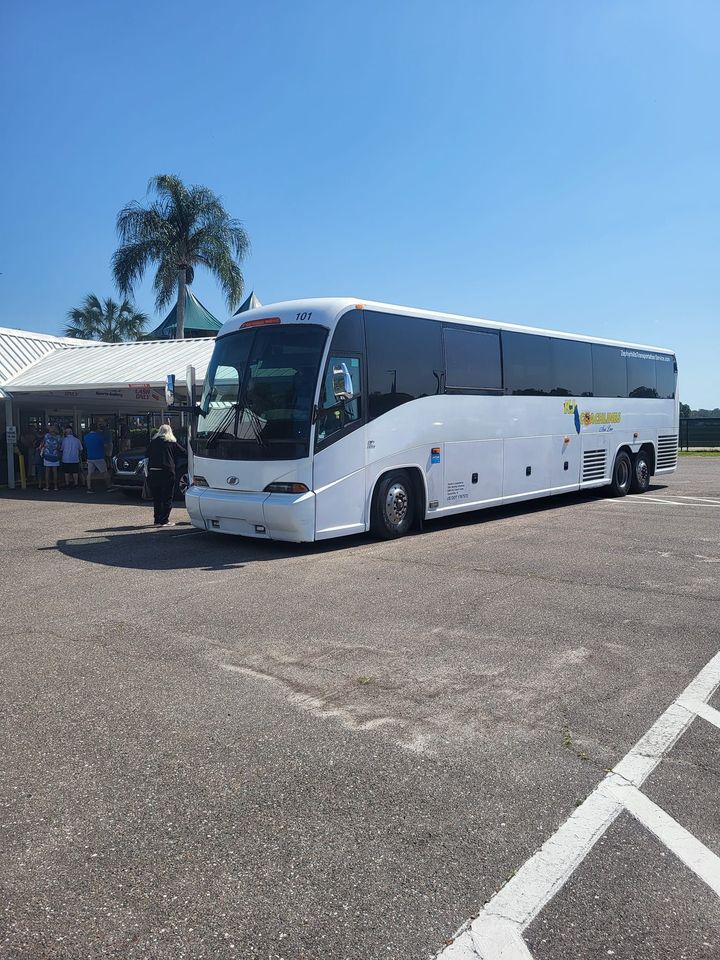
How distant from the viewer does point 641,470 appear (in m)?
18.1

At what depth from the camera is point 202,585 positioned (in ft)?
27.1

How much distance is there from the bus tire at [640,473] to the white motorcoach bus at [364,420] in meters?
4.29

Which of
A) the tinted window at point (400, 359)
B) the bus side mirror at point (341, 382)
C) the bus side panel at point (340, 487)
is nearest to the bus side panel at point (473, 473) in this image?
the tinted window at point (400, 359)

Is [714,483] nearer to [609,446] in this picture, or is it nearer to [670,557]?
[609,446]

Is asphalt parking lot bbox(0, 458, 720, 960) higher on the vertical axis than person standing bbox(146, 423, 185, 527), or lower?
lower

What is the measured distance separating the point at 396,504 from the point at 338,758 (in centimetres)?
734

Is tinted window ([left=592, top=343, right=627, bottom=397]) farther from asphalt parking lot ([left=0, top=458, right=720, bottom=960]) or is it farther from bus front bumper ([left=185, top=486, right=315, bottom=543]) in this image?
bus front bumper ([left=185, top=486, right=315, bottom=543])

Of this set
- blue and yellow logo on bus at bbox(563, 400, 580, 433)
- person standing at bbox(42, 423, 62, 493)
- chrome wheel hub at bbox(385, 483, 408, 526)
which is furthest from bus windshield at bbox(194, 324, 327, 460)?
person standing at bbox(42, 423, 62, 493)

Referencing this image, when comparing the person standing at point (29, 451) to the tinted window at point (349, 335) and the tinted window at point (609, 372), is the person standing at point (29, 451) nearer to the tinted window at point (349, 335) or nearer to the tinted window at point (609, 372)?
the tinted window at point (349, 335)

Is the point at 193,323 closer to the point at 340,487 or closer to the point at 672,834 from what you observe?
the point at 340,487

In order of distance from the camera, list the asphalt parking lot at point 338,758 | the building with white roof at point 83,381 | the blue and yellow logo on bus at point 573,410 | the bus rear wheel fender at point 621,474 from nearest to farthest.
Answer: the asphalt parking lot at point 338,758 → the blue and yellow logo on bus at point 573,410 → the bus rear wheel fender at point 621,474 → the building with white roof at point 83,381

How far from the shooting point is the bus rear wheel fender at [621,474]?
17062 millimetres

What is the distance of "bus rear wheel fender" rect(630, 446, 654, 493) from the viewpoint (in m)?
17.9

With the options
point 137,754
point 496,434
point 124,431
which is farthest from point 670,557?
point 124,431
